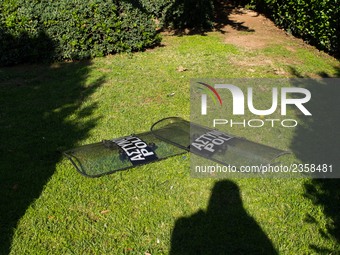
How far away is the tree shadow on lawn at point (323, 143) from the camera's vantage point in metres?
5.16

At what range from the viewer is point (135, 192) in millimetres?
5590

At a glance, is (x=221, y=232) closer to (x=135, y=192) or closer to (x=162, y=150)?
(x=135, y=192)

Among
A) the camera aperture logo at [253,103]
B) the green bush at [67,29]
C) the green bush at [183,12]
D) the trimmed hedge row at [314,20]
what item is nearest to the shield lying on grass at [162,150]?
the camera aperture logo at [253,103]

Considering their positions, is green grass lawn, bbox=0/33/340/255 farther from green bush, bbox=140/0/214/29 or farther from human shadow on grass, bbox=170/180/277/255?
green bush, bbox=140/0/214/29

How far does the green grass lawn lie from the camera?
Result: 4.72 m

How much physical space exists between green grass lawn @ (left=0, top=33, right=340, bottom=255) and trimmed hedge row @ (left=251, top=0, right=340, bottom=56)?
8.69 feet

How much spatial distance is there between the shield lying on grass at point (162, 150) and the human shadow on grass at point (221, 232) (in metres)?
1.13

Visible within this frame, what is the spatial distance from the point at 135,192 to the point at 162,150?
121 centimetres

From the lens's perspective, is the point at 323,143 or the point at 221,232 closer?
the point at 221,232

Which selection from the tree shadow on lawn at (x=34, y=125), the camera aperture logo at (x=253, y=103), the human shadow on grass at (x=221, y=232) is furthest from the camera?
the camera aperture logo at (x=253, y=103)

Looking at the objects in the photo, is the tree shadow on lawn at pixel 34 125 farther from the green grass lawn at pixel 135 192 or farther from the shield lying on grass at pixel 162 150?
the shield lying on grass at pixel 162 150

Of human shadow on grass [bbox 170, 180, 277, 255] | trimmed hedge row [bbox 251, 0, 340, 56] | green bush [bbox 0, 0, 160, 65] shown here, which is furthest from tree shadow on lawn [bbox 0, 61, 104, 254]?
trimmed hedge row [bbox 251, 0, 340, 56]

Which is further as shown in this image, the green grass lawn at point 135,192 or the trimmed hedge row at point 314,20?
the trimmed hedge row at point 314,20

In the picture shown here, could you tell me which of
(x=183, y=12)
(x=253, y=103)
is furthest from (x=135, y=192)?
(x=183, y=12)
